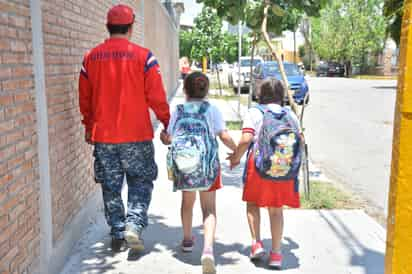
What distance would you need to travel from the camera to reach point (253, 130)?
403 cm

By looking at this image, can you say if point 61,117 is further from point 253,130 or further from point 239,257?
point 239,257

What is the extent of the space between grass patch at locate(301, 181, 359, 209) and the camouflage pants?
2365 mm

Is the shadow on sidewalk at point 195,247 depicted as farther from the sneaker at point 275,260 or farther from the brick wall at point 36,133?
the brick wall at point 36,133

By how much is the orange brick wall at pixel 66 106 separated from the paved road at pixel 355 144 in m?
3.80

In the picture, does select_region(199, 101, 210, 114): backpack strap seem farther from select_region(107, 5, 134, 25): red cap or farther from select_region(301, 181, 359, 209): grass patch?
select_region(301, 181, 359, 209): grass patch

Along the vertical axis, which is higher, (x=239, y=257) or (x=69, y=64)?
(x=69, y=64)

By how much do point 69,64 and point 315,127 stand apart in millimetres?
9922

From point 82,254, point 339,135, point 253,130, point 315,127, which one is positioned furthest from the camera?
point 315,127

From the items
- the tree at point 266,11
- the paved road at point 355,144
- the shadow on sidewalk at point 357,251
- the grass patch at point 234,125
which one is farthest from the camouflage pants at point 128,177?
the grass patch at point 234,125

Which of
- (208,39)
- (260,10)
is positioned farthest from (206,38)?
(260,10)

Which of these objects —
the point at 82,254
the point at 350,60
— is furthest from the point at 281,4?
the point at 350,60

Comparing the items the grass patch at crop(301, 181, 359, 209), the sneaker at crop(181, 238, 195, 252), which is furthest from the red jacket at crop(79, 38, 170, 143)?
the grass patch at crop(301, 181, 359, 209)

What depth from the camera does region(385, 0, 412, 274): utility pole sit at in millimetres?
2020

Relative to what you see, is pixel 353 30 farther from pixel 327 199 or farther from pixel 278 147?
pixel 278 147
